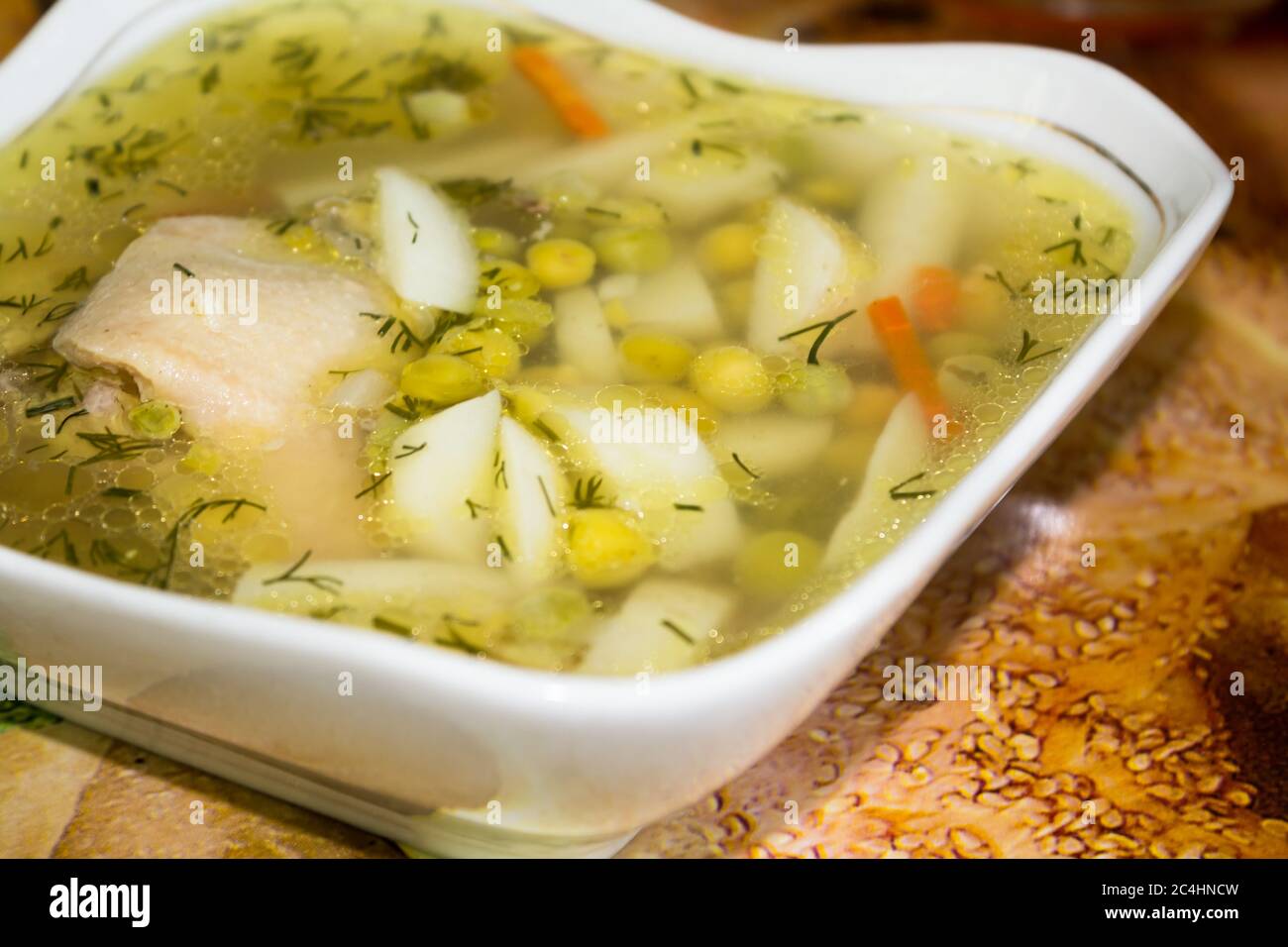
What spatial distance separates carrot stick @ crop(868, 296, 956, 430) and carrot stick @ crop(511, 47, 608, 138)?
20.5 inches

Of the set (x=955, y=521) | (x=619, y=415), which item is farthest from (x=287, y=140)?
(x=955, y=521)

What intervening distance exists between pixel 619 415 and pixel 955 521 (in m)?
0.41

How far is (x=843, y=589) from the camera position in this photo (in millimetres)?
1030

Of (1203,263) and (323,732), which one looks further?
(1203,263)

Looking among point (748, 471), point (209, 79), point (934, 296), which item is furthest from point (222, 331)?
point (934, 296)

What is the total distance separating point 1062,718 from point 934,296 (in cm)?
49

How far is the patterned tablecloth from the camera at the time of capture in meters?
1.22

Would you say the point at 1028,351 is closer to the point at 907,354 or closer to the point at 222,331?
the point at 907,354

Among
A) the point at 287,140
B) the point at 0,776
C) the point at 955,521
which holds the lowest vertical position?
the point at 0,776

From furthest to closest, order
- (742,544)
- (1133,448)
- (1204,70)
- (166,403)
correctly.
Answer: (1204,70), (1133,448), (166,403), (742,544)

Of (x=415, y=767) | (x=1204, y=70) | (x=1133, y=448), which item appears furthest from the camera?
(x=1204, y=70)

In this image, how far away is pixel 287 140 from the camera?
1707 millimetres

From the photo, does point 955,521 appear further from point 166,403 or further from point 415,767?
point 166,403

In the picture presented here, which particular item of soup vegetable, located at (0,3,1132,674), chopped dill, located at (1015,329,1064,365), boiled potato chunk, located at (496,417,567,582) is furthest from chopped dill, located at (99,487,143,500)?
chopped dill, located at (1015,329,1064,365)
